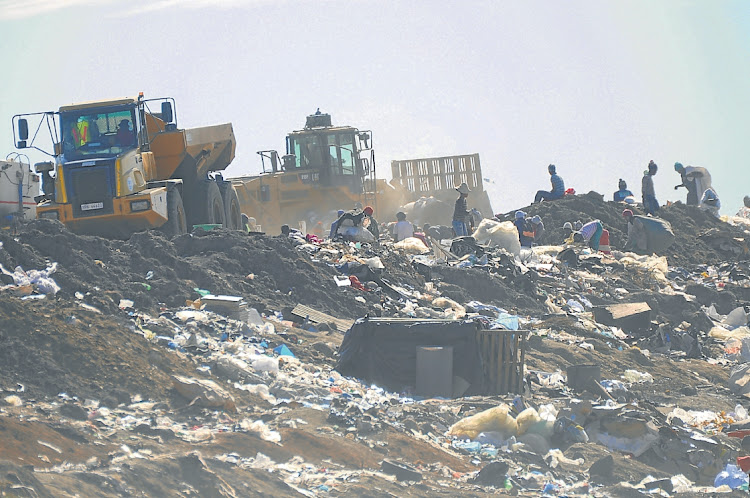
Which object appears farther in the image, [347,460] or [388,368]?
[388,368]

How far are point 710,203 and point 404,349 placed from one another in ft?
56.5

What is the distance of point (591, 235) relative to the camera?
19.2 meters

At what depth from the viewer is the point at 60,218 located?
1336 centimetres

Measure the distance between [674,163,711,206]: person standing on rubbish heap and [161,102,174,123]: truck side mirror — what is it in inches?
550

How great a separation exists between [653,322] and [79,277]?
773cm

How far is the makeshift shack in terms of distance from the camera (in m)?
9.15

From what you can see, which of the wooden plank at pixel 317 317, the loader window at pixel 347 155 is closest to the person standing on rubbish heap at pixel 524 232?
the loader window at pixel 347 155

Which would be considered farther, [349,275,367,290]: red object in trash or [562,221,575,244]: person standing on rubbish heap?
[562,221,575,244]: person standing on rubbish heap

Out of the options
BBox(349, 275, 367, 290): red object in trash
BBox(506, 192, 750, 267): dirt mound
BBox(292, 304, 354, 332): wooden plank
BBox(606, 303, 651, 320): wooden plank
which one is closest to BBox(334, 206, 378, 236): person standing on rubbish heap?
BBox(349, 275, 367, 290): red object in trash

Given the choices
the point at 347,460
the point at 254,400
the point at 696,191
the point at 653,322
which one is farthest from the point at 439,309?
the point at 696,191

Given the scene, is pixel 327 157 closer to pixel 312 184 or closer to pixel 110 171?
pixel 312 184

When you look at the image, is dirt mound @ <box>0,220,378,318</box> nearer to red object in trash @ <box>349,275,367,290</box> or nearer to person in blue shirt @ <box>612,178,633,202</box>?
red object in trash @ <box>349,275,367,290</box>

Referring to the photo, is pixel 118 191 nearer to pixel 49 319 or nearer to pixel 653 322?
pixel 49 319

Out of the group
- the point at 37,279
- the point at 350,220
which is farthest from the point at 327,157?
the point at 37,279
